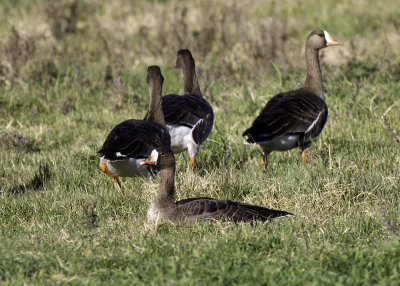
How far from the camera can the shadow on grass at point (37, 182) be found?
7.88m

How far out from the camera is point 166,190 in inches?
247

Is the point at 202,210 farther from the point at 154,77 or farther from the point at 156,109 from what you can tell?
the point at 154,77

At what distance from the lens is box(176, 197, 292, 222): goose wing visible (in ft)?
19.4

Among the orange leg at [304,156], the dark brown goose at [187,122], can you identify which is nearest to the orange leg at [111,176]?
the dark brown goose at [187,122]

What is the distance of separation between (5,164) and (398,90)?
247 inches

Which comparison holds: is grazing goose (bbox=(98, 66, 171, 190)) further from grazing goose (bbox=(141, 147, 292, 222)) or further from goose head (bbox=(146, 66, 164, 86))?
grazing goose (bbox=(141, 147, 292, 222))

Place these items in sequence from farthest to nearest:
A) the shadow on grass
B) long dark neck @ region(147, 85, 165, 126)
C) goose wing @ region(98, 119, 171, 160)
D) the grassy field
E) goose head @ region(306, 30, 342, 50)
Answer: goose head @ region(306, 30, 342, 50) → long dark neck @ region(147, 85, 165, 126) → the shadow on grass → goose wing @ region(98, 119, 171, 160) → the grassy field

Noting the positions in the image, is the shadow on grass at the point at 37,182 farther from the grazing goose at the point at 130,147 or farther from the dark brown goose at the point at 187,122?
the dark brown goose at the point at 187,122

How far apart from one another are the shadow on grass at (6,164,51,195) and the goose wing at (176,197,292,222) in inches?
104


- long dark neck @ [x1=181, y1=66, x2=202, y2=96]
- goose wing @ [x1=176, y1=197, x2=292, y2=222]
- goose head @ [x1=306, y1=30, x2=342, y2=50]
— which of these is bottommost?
goose wing @ [x1=176, y1=197, x2=292, y2=222]

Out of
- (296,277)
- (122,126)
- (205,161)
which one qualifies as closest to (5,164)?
(122,126)

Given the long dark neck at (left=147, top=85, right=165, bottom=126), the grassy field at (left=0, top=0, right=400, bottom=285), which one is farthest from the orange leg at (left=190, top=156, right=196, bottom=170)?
the long dark neck at (left=147, top=85, right=165, bottom=126)

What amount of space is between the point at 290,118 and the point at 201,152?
4.69ft

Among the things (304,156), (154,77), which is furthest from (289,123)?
(154,77)
